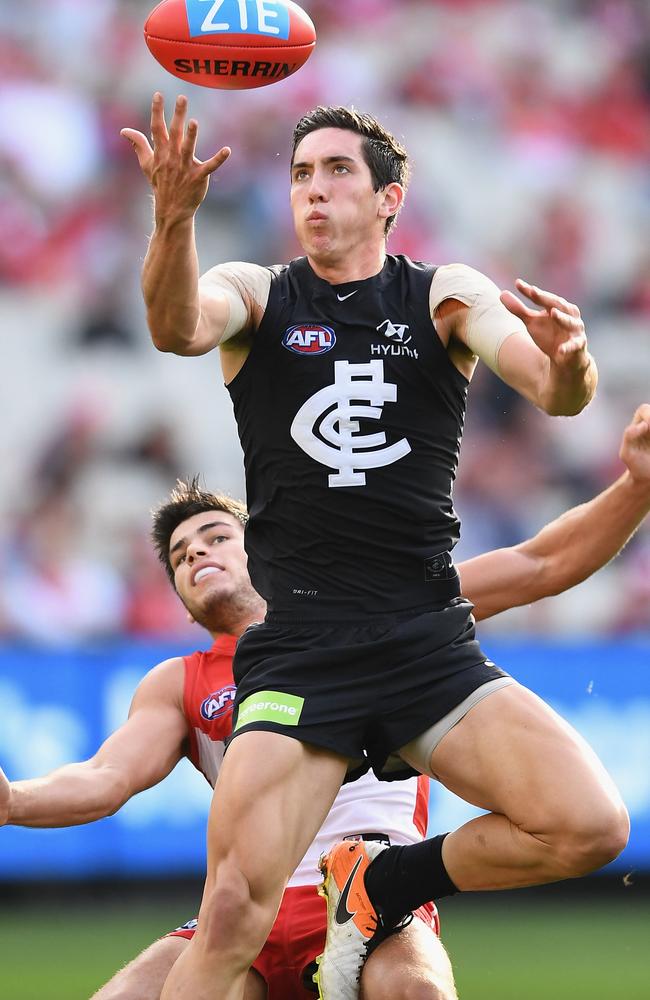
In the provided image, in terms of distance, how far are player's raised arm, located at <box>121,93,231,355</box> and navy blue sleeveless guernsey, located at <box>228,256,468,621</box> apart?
42cm

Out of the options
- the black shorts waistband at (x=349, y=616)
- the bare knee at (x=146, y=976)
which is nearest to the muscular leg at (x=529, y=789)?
the black shorts waistband at (x=349, y=616)

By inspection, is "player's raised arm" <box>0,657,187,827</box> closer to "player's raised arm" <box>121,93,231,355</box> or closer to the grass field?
"player's raised arm" <box>121,93,231,355</box>

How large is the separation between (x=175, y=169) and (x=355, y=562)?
120cm

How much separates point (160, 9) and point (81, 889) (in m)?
5.32

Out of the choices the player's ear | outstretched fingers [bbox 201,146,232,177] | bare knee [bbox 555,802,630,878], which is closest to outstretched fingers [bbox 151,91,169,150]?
outstretched fingers [bbox 201,146,232,177]

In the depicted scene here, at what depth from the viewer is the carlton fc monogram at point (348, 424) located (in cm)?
446

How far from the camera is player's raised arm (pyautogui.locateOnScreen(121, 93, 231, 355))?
406 cm

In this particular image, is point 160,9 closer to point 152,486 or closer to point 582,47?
point 152,486

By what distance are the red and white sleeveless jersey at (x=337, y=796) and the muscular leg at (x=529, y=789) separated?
0.75 meters

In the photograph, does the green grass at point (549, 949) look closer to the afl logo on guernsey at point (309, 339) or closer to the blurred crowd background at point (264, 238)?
the blurred crowd background at point (264, 238)

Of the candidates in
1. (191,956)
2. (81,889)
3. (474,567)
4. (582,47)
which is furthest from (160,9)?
(582,47)

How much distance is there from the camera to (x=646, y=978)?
6.83m

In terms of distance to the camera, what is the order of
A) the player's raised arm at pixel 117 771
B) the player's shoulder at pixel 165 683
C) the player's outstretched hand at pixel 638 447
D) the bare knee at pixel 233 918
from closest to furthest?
1. the bare knee at pixel 233 918
2. the player's raised arm at pixel 117 771
3. the player's outstretched hand at pixel 638 447
4. the player's shoulder at pixel 165 683

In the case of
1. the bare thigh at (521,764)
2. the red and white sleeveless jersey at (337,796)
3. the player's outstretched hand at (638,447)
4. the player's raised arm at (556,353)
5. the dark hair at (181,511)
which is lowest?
the bare thigh at (521,764)
